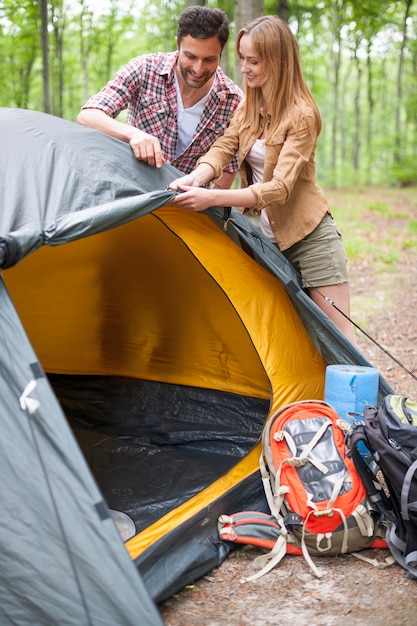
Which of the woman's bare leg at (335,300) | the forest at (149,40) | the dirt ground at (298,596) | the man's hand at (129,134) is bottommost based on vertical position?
the dirt ground at (298,596)

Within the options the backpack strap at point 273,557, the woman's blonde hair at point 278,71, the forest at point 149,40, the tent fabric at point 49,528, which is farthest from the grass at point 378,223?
the tent fabric at point 49,528

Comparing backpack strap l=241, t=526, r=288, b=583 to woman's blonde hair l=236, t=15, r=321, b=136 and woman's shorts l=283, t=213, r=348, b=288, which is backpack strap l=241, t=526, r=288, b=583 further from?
woman's blonde hair l=236, t=15, r=321, b=136

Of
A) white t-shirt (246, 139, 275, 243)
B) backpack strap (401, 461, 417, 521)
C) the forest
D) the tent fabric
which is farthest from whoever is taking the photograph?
the forest

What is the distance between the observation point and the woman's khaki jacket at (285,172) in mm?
3268

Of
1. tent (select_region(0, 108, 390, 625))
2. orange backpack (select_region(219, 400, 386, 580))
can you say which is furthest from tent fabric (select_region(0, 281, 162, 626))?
orange backpack (select_region(219, 400, 386, 580))

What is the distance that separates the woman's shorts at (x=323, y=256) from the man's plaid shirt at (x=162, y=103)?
0.68 m

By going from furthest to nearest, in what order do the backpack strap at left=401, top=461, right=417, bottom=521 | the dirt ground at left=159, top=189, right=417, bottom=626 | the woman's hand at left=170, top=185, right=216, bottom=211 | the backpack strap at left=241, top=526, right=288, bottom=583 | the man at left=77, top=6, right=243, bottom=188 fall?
the man at left=77, top=6, right=243, bottom=188 → the woman's hand at left=170, top=185, right=216, bottom=211 → the backpack strap at left=241, top=526, right=288, bottom=583 → the backpack strap at left=401, top=461, right=417, bottom=521 → the dirt ground at left=159, top=189, right=417, bottom=626

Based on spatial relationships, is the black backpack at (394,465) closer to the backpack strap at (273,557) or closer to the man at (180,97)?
the backpack strap at (273,557)

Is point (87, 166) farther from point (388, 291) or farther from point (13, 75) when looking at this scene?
point (13, 75)

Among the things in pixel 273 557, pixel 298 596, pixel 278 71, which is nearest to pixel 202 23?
pixel 278 71

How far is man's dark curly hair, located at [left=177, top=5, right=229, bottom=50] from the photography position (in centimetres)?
334

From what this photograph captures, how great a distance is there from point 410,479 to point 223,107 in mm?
2255

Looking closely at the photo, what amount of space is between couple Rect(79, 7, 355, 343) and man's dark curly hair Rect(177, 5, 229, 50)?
0.02 m

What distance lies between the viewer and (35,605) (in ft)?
7.13
